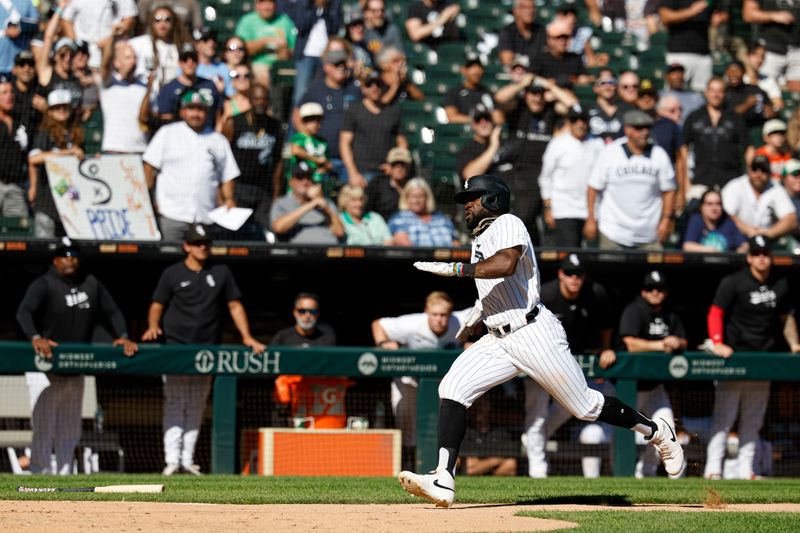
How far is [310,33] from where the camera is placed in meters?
12.5

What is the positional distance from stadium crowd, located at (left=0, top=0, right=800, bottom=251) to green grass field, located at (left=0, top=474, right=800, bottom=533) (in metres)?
2.46

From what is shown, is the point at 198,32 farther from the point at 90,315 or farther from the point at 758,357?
the point at 758,357

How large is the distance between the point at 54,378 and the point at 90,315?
1.78 ft

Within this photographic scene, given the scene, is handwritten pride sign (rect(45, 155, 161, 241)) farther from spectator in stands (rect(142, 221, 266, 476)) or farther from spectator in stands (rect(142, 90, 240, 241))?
spectator in stands (rect(142, 221, 266, 476))

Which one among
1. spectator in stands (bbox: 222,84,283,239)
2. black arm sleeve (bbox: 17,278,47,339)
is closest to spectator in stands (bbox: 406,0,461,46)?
spectator in stands (bbox: 222,84,283,239)

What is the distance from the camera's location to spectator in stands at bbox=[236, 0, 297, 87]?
12344 mm

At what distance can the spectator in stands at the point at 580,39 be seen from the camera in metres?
13.1

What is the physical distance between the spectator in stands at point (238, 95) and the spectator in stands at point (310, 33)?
78 centimetres

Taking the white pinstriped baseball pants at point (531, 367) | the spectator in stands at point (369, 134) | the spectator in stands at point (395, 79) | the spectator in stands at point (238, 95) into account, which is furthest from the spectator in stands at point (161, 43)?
the white pinstriped baseball pants at point (531, 367)

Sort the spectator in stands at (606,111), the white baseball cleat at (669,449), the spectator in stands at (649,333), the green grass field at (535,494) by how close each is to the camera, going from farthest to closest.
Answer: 1. the spectator in stands at (606,111)
2. the spectator in stands at (649,333)
3. the white baseball cleat at (669,449)
4. the green grass field at (535,494)

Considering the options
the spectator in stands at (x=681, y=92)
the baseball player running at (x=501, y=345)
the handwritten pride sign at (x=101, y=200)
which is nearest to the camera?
the baseball player running at (x=501, y=345)

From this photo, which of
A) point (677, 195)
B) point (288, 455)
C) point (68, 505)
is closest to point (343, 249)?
point (288, 455)

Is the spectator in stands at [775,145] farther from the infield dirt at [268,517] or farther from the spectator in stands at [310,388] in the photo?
the infield dirt at [268,517]

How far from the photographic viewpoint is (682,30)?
13734 millimetres
